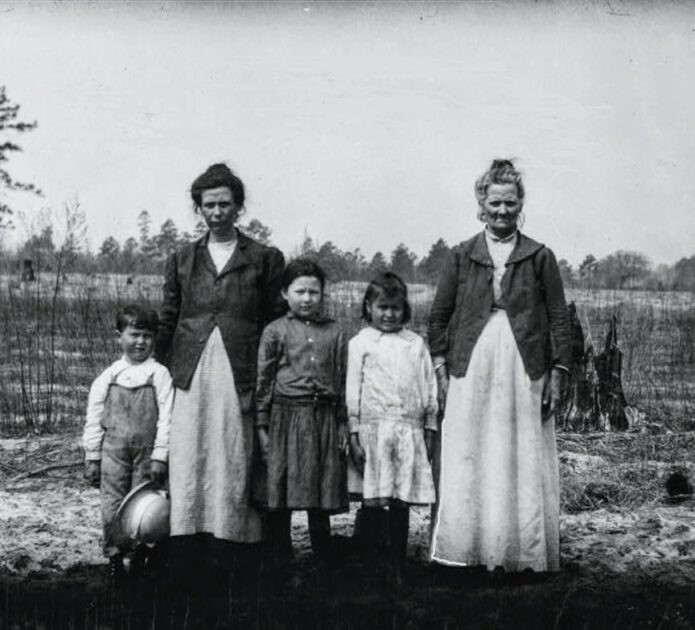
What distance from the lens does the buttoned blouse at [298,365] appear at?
4328 millimetres

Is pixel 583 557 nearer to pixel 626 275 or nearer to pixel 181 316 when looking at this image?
pixel 181 316

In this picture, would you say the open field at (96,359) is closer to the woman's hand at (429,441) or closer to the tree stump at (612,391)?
the tree stump at (612,391)

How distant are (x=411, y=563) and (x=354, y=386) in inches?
43.9

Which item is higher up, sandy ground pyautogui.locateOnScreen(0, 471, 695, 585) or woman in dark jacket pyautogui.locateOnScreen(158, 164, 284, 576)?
woman in dark jacket pyautogui.locateOnScreen(158, 164, 284, 576)

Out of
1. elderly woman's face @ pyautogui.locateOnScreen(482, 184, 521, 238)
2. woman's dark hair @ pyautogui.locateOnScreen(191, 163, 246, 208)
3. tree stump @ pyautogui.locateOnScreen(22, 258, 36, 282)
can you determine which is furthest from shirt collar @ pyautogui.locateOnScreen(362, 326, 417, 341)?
tree stump @ pyautogui.locateOnScreen(22, 258, 36, 282)

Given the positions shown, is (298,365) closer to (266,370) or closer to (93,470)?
(266,370)

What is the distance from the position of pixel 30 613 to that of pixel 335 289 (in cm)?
924

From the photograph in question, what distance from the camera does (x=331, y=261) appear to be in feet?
43.2

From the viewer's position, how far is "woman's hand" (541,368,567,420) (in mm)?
4438

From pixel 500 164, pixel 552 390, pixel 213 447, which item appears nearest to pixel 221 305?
pixel 213 447

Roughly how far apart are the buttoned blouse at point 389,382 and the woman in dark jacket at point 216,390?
0.51m

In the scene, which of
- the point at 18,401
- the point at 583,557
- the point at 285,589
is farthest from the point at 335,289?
the point at 285,589

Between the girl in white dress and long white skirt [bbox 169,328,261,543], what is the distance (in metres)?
0.56

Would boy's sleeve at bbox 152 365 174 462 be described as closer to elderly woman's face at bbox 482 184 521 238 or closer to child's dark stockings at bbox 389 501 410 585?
child's dark stockings at bbox 389 501 410 585
